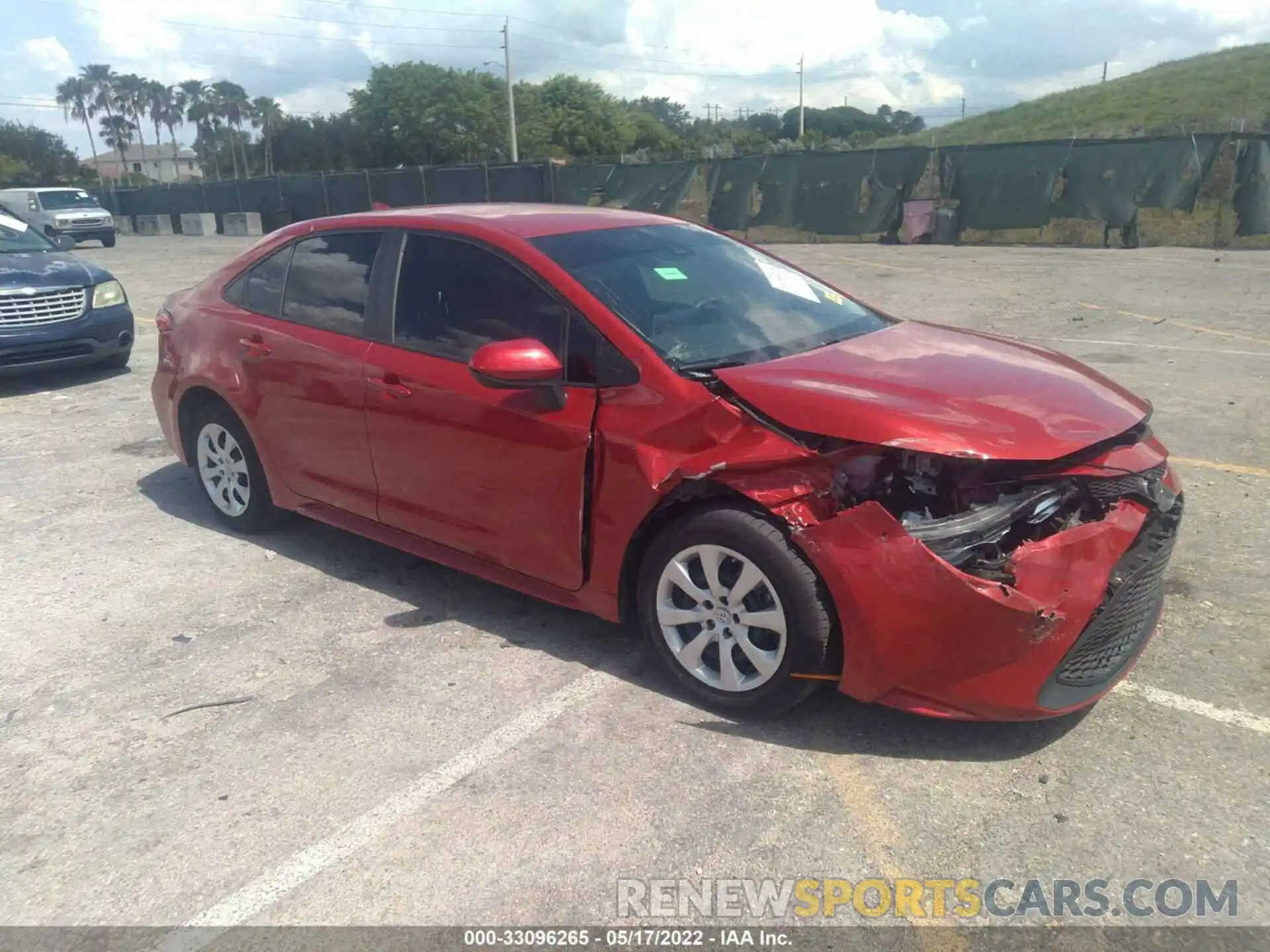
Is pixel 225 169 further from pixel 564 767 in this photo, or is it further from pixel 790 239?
pixel 564 767

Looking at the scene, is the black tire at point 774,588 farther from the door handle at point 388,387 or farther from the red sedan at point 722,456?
the door handle at point 388,387

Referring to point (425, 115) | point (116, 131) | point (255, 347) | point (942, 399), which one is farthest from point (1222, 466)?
point (116, 131)

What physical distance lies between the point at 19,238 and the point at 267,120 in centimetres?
9272

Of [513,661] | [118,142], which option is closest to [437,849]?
[513,661]

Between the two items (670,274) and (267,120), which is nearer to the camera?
(670,274)

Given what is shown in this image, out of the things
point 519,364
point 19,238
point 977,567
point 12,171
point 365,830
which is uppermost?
point 12,171

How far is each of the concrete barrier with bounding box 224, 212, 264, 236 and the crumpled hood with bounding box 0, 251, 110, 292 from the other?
85.7 ft

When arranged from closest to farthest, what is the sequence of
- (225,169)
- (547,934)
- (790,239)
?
1. (547,934)
2. (790,239)
3. (225,169)

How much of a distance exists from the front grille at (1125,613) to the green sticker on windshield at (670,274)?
75.3 inches

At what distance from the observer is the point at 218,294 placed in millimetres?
5195

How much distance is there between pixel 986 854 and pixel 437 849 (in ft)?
4.90

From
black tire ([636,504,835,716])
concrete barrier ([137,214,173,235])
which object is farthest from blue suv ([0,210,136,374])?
concrete barrier ([137,214,173,235])

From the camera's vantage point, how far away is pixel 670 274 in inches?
159

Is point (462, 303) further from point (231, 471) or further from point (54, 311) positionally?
point (54, 311)
